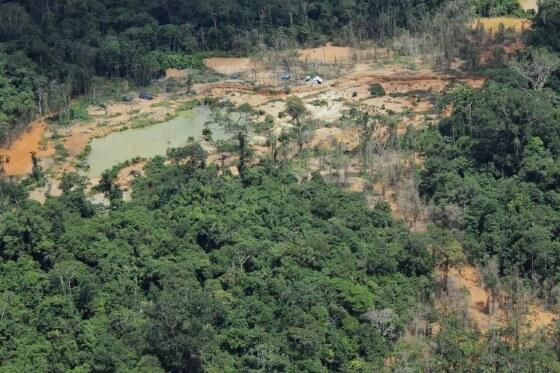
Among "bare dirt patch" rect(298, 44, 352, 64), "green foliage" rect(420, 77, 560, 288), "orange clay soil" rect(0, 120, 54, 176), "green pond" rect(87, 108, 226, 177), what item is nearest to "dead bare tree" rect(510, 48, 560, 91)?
"green foliage" rect(420, 77, 560, 288)

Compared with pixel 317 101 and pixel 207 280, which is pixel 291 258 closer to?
pixel 207 280

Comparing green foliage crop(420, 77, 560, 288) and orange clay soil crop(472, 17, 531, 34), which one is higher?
orange clay soil crop(472, 17, 531, 34)

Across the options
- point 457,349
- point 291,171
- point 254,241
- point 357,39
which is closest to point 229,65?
point 357,39

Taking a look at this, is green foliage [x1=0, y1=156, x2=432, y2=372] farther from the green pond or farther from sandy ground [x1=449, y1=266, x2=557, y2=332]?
the green pond

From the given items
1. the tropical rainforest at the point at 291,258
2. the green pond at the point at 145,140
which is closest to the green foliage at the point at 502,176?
the tropical rainforest at the point at 291,258

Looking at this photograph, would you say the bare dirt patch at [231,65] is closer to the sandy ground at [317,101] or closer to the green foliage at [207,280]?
the sandy ground at [317,101]

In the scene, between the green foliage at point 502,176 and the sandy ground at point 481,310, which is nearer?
the sandy ground at point 481,310
